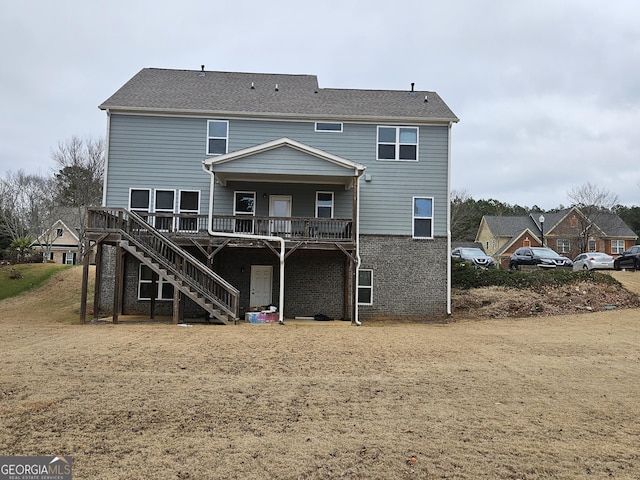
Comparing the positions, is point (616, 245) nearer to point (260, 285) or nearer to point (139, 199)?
point (260, 285)

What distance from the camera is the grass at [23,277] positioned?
74.6ft

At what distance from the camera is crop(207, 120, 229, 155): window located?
19391 millimetres

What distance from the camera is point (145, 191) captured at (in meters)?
19.0

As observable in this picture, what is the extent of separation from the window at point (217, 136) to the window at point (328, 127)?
377 cm

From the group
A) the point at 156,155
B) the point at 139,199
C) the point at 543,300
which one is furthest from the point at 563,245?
the point at 139,199

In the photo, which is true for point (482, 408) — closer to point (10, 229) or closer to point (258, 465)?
point (258, 465)

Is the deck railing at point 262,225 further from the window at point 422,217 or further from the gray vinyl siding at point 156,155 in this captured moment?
the window at point 422,217

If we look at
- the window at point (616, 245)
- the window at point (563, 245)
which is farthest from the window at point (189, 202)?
the window at point (616, 245)

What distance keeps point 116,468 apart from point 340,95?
19.9 meters

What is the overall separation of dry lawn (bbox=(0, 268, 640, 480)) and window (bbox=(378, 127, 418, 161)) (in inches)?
396

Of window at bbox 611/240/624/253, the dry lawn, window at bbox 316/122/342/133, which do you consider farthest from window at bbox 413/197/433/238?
window at bbox 611/240/624/253

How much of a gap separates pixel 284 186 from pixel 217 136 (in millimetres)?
3385

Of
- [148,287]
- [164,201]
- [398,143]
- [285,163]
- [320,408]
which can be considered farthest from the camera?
[398,143]

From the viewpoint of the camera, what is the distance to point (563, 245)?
4969 cm
